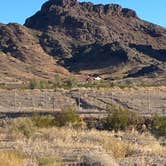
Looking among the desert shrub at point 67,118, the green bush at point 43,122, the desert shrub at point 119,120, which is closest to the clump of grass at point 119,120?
the desert shrub at point 119,120

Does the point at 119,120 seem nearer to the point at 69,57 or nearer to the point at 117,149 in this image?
the point at 117,149

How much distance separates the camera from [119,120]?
119 feet

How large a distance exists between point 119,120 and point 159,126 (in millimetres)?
2828

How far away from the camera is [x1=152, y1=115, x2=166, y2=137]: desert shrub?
33544mm

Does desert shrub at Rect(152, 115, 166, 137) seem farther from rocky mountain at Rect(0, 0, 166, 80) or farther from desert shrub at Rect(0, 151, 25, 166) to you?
rocky mountain at Rect(0, 0, 166, 80)

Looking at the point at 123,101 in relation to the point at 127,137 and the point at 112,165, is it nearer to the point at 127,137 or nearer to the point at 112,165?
the point at 127,137

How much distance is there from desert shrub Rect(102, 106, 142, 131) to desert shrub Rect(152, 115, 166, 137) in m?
1.50

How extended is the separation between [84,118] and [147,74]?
119m

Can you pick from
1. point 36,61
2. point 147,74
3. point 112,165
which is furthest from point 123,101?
point 36,61

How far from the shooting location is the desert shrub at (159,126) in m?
33.5

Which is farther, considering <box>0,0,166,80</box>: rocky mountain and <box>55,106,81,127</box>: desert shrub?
<box>0,0,166,80</box>: rocky mountain

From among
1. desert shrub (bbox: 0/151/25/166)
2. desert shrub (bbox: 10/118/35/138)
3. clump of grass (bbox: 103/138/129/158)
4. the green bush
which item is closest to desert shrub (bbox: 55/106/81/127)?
the green bush

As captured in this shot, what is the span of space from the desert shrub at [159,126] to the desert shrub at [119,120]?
4.92 feet

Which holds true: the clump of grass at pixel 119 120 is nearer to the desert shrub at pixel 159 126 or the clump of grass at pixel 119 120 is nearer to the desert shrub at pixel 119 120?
the desert shrub at pixel 119 120
